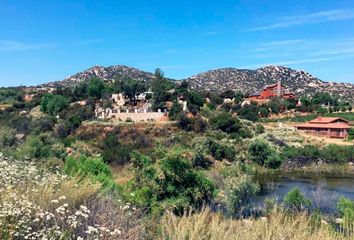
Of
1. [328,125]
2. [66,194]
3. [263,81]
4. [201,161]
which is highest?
[263,81]

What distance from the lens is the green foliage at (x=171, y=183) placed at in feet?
49.2

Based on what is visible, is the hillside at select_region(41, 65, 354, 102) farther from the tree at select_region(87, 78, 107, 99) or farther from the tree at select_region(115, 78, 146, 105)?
the tree at select_region(115, 78, 146, 105)

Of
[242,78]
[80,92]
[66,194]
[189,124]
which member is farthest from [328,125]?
[242,78]

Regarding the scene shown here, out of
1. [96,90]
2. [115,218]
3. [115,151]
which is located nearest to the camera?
[115,218]

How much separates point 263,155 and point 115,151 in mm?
14524

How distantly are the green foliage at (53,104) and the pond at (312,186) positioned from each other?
27.7 m

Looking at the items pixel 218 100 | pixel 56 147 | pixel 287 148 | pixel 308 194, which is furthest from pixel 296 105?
pixel 56 147

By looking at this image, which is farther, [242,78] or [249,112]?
[242,78]

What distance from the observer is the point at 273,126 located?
165ft

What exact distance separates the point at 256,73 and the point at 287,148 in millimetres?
79142

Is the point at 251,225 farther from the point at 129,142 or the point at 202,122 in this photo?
the point at 202,122

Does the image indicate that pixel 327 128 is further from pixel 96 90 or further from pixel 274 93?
pixel 96 90

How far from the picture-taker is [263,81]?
11119 centimetres

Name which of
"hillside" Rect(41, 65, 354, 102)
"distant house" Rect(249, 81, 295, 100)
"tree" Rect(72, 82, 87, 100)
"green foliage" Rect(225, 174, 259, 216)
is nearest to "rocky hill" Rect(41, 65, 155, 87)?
"hillside" Rect(41, 65, 354, 102)
